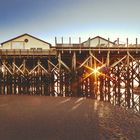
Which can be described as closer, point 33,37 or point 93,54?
point 93,54

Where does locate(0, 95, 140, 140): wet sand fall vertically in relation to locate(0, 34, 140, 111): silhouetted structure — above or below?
below

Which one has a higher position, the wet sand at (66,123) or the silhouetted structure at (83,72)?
the silhouetted structure at (83,72)

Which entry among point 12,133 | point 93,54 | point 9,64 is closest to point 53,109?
point 12,133

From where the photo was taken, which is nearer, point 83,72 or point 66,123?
point 66,123

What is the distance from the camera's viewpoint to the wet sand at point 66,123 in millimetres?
12938

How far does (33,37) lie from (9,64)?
450 cm

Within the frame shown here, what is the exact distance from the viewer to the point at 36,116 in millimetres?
17281

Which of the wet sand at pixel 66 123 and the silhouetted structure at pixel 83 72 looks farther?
the silhouetted structure at pixel 83 72

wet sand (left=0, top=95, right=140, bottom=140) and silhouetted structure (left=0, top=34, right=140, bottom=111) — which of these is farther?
silhouetted structure (left=0, top=34, right=140, bottom=111)

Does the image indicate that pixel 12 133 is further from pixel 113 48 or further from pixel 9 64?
pixel 9 64

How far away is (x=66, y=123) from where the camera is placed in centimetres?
1543

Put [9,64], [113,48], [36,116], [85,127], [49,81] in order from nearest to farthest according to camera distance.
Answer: [85,127] → [36,116] → [113,48] → [49,81] → [9,64]

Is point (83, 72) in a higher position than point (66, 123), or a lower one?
higher

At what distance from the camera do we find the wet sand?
12938mm
